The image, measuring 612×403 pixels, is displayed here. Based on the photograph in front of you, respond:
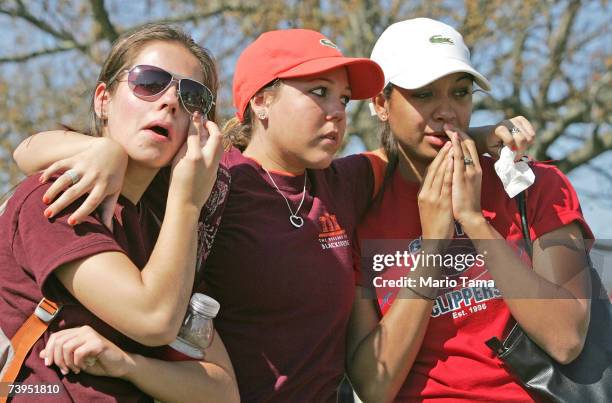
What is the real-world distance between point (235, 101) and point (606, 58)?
32.5ft

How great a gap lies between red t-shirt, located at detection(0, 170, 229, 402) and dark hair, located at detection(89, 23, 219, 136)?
0.46m

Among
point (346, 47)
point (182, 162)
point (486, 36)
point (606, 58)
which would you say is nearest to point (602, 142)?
point (606, 58)

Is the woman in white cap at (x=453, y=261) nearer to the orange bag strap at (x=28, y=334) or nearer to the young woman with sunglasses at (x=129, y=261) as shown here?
the young woman with sunglasses at (x=129, y=261)

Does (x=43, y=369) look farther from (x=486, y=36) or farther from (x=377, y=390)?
(x=486, y=36)

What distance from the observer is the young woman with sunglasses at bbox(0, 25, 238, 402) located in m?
2.32

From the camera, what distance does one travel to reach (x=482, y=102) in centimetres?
1171

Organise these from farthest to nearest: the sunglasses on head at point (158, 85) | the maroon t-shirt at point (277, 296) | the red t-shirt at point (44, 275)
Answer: the maroon t-shirt at point (277, 296)
the sunglasses on head at point (158, 85)
the red t-shirt at point (44, 275)

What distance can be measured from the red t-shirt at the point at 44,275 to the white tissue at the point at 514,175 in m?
1.41

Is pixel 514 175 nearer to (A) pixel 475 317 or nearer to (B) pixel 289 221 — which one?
(A) pixel 475 317

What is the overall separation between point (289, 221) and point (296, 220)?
0.03 meters

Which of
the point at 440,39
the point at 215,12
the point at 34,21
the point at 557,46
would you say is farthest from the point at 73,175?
the point at 557,46

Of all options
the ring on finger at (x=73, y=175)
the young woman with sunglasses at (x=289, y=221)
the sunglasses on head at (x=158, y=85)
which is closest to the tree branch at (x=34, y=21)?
the young woman with sunglasses at (x=289, y=221)

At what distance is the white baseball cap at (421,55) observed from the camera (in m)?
3.28

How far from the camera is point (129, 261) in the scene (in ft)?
7.77
